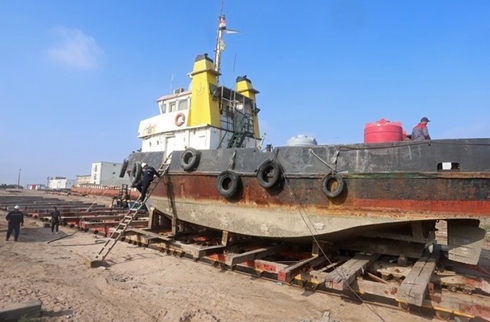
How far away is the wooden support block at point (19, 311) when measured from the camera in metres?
2.85

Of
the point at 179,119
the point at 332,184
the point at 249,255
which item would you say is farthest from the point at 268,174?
the point at 179,119

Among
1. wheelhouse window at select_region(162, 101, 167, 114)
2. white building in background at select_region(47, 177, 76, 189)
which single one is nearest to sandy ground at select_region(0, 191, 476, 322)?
wheelhouse window at select_region(162, 101, 167, 114)

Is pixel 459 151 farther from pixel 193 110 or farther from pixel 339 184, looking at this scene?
pixel 193 110

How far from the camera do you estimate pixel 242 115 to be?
9.29 m

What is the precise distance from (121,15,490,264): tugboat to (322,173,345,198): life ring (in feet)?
0.05

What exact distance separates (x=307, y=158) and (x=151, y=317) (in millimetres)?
3299

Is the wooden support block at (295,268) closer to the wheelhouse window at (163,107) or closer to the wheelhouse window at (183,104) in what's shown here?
the wheelhouse window at (183,104)

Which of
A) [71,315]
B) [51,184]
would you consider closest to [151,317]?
[71,315]

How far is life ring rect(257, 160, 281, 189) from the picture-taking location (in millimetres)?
5312

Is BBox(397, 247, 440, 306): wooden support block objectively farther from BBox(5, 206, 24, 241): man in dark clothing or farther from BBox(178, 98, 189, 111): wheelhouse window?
BBox(5, 206, 24, 241): man in dark clothing

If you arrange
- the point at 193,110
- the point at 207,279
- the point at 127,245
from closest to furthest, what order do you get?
the point at 207,279
the point at 127,245
the point at 193,110

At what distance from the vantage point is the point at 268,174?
550cm

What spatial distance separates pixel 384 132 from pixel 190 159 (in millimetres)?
3901

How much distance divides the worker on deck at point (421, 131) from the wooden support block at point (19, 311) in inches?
221
